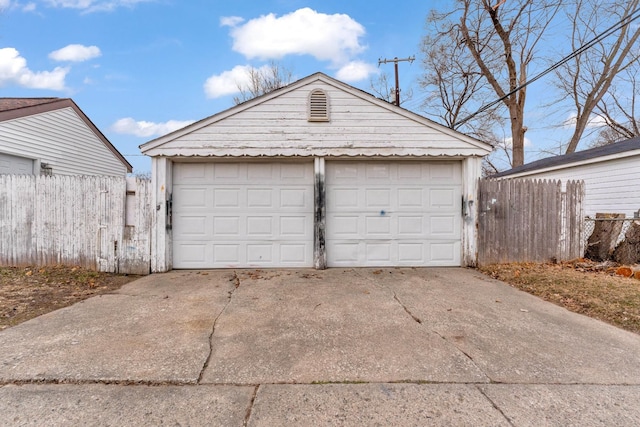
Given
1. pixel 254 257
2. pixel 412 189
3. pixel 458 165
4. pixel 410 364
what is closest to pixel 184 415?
pixel 410 364

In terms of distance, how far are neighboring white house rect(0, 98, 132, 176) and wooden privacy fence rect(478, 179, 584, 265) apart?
39.1 feet

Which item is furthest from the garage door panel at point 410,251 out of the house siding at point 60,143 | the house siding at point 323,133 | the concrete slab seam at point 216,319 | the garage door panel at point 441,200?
the house siding at point 60,143

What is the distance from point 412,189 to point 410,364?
14.9ft

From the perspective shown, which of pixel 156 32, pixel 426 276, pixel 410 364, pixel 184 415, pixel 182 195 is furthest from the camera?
pixel 156 32

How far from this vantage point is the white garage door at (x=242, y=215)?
646cm

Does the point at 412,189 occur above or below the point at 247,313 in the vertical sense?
above

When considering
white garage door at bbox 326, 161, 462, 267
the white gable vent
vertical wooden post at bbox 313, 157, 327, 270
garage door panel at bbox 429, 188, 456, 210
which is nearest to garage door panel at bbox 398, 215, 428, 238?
white garage door at bbox 326, 161, 462, 267

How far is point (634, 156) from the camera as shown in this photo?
8.62m

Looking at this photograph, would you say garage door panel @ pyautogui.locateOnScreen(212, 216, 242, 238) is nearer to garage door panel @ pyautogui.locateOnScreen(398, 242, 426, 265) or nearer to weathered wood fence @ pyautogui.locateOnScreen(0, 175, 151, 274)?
weathered wood fence @ pyautogui.locateOnScreen(0, 175, 151, 274)

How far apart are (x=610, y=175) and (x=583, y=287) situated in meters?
6.74

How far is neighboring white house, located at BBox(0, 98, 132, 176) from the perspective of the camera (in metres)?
8.89

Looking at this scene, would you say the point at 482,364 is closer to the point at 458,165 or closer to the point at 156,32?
the point at 458,165

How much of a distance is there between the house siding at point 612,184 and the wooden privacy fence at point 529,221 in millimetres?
3436

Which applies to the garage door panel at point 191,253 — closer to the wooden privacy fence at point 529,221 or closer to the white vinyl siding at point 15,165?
the wooden privacy fence at point 529,221
